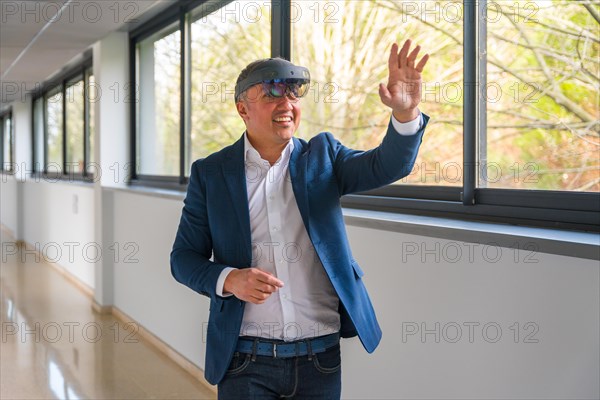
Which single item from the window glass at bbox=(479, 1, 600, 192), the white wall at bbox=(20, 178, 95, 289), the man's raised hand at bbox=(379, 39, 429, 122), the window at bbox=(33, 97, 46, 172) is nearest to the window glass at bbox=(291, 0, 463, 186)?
the window glass at bbox=(479, 1, 600, 192)

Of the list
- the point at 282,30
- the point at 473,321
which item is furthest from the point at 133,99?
the point at 473,321

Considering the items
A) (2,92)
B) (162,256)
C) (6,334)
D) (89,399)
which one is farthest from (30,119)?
(89,399)

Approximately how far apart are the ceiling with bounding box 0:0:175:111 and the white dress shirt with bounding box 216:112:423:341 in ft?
10.3

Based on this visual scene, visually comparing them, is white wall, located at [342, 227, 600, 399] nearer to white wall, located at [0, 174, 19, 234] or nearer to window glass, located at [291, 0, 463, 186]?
window glass, located at [291, 0, 463, 186]

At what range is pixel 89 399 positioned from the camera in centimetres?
399

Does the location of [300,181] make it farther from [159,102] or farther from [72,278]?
[72,278]

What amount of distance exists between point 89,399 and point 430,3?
2.78m

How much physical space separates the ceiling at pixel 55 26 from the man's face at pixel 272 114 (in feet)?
10.1

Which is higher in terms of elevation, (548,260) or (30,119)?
(30,119)

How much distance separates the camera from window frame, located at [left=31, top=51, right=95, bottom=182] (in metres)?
8.12

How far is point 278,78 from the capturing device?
5.40 feet

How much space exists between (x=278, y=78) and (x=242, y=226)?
1.17ft

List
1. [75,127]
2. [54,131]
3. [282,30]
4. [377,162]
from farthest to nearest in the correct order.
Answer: [54,131], [75,127], [282,30], [377,162]

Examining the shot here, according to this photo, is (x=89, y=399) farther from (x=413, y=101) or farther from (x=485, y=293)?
(x=413, y=101)
